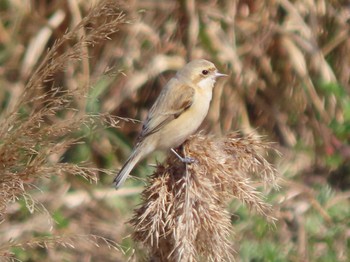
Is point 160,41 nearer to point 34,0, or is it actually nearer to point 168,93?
point 34,0

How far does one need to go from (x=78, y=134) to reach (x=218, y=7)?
3.40 feet

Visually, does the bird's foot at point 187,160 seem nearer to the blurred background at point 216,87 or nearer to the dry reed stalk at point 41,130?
the dry reed stalk at point 41,130

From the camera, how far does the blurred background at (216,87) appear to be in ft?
15.0

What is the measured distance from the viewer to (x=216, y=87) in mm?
4762

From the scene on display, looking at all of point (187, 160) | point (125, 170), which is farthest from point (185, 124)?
point (187, 160)

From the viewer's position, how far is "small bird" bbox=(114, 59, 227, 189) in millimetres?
3191

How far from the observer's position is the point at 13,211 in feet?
14.6

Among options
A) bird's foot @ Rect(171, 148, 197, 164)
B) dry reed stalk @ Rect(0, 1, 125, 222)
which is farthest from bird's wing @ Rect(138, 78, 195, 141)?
dry reed stalk @ Rect(0, 1, 125, 222)

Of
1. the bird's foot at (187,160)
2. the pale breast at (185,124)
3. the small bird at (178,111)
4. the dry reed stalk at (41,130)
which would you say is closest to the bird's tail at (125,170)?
the small bird at (178,111)

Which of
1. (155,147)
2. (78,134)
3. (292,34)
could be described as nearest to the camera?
(155,147)

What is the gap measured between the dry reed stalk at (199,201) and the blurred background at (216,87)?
84.2 inches

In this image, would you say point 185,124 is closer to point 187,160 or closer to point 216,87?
point 187,160

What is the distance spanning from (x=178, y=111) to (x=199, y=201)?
1.28 meters

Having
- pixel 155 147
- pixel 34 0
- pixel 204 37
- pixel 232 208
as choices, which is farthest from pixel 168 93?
pixel 34 0
